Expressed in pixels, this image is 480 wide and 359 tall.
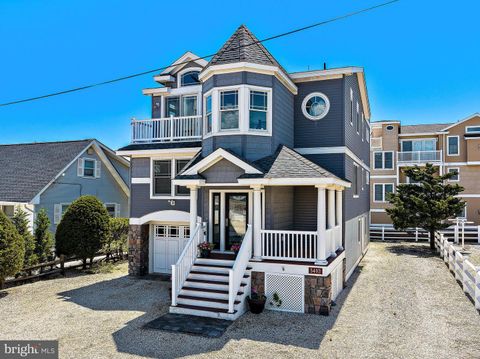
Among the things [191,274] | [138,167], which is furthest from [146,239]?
[191,274]

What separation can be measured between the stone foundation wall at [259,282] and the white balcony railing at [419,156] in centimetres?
2417

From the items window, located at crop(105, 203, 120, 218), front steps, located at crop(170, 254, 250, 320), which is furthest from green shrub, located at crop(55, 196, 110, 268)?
window, located at crop(105, 203, 120, 218)

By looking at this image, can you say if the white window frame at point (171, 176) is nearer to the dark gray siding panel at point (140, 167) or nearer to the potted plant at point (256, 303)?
the dark gray siding panel at point (140, 167)

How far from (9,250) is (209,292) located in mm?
6982

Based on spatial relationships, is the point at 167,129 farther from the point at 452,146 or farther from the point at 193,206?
the point at 452,146

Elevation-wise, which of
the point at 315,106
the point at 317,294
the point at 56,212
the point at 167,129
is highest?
the point at 315,106

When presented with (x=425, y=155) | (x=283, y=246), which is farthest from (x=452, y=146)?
(x=283, y=246)

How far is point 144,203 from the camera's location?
50.3 feet

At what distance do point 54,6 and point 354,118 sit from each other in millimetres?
13042

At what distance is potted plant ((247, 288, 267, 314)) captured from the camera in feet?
33.5

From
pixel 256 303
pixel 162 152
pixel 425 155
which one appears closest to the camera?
pixel 256 303

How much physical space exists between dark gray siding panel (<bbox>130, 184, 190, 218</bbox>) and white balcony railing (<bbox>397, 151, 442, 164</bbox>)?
23103mm

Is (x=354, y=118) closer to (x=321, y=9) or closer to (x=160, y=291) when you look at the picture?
(x=321, y=9)

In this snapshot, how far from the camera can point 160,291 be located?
12.6m
